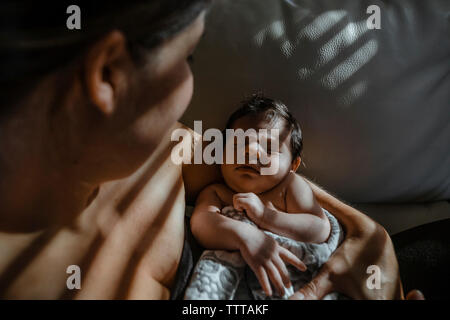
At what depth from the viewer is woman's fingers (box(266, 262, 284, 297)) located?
2.68 ft

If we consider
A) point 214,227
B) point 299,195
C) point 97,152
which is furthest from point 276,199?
point 97,152

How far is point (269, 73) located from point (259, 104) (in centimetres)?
11

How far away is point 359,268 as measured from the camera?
0.92 meters

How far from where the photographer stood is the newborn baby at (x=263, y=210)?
85cm

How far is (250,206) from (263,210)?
4 centimetres

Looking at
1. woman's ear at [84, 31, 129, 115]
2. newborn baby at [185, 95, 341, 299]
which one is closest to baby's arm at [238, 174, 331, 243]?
newborn baby at [185, 95, 341, 299]

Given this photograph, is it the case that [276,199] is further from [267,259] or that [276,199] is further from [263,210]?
[267,259]

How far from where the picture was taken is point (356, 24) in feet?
3.82

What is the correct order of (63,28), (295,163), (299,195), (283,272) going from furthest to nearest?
(295,163)
(299,195)
(283,272)
(63,28)

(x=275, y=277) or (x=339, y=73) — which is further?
(x=339, y=73)

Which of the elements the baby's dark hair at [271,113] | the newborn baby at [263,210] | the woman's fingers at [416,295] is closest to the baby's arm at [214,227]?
the newborn baby at [263,210]

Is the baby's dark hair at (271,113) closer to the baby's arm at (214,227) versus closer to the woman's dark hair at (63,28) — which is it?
the baby's arm at (214,227)

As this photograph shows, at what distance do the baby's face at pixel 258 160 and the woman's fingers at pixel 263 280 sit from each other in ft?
0.87

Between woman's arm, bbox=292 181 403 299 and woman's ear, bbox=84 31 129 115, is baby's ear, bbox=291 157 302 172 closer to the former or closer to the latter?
woman's arm, bbox=292 181 403 299
